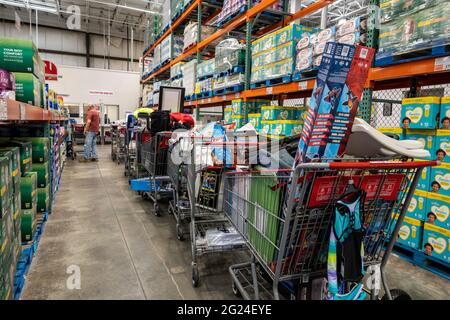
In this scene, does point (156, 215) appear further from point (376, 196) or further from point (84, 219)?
point (376, 196)

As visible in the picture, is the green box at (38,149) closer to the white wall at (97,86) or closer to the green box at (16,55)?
the green box at (16,55)

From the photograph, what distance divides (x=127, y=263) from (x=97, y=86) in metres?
14.4

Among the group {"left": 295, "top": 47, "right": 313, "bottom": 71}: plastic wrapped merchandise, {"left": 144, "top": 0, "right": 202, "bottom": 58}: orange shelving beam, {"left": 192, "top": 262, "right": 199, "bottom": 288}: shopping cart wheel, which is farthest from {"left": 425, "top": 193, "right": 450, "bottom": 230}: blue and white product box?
{"left": 144, "top": 0, "right": 202, "bottom": 58}: orange shelving beam

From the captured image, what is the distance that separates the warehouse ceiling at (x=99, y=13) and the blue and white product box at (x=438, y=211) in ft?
29.9

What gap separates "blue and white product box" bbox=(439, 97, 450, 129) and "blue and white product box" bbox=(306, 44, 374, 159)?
1.63 meters

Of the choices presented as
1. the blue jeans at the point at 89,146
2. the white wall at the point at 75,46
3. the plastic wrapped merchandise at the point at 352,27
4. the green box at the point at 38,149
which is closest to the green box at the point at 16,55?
the green box at the point at 38,149

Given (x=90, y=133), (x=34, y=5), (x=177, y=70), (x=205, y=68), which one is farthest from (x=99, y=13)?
(x=205, y=68)

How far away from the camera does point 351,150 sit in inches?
55.3

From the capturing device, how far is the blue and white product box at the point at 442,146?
237 cm

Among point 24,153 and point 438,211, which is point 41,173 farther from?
point 438,211

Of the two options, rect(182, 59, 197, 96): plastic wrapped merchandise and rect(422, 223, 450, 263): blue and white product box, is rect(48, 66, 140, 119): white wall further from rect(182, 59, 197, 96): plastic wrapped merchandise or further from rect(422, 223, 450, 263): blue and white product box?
rect(422, 223, 450, 263): blue and white product box

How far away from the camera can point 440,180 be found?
2.42 meters
